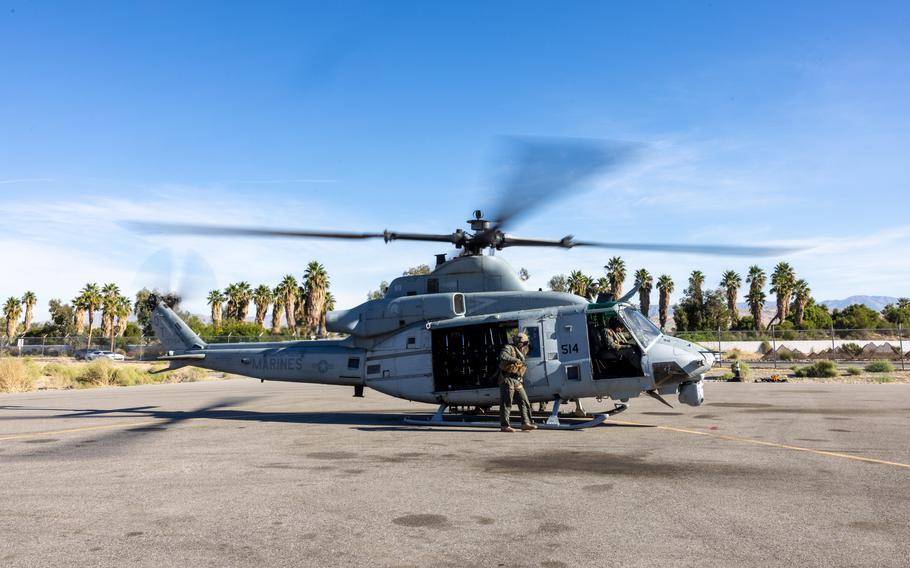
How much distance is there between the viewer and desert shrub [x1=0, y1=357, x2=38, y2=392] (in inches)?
1002

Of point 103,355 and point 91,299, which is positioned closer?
point 103,355

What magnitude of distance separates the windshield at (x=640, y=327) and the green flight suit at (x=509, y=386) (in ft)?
7.94

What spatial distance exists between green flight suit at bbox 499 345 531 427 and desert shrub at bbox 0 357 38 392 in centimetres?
2478

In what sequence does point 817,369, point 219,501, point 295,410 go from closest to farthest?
point 219,501
point 295,410
point 817,369

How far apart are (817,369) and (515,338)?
26768mm

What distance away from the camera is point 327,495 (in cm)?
653

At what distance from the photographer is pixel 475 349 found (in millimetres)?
12859

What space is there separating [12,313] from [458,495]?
11785 cm

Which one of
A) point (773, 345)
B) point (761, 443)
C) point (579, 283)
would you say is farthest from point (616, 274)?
point (761, 443)

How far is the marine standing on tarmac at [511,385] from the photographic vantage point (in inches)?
462

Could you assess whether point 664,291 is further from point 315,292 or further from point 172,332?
point 172,332

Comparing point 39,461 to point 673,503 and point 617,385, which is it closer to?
point 673,503

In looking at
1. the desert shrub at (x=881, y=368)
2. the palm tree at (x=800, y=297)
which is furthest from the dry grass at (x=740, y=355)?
the palm tree at (x=800, y=297)

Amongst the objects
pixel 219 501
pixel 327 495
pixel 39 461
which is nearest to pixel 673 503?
pixel 327 495
